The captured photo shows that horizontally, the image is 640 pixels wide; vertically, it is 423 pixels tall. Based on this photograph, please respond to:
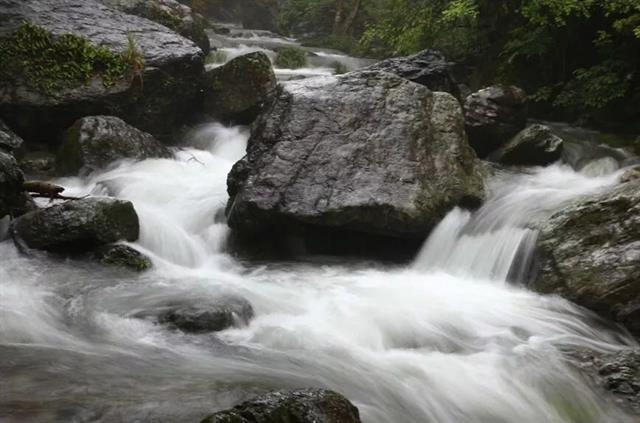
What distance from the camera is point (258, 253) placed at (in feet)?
23.4

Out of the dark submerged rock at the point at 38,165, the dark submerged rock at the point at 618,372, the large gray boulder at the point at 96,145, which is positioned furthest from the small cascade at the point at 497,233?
the dark submerged rock at the point at 38,165

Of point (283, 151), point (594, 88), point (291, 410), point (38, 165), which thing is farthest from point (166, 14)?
point (291, 410)

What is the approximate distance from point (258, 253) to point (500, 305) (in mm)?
2912

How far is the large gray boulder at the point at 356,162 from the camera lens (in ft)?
21.9

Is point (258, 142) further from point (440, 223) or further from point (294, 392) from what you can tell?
point (294, 392)

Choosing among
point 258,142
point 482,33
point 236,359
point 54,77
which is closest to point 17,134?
point 54,77

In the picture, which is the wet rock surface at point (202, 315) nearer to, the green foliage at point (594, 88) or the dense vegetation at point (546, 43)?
the dense vegetation at point (546, 43)

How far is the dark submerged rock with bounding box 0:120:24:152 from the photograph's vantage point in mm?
7808

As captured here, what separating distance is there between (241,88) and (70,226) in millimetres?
5484

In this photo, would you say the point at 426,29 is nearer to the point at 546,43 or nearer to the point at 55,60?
the point at 546,43

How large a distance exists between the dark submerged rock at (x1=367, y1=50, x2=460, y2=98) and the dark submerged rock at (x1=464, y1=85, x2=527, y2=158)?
1017 mm

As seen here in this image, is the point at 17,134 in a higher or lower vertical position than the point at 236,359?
higher

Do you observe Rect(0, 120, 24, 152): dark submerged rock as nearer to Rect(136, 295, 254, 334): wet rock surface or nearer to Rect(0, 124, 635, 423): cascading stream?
Rect(0, 124, 635, 423): cascading stream

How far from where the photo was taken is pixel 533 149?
8453 mm
